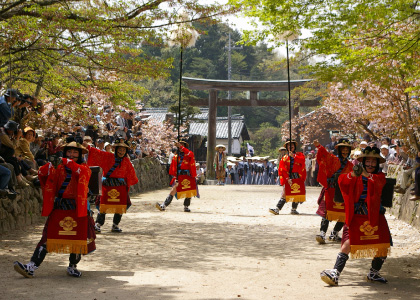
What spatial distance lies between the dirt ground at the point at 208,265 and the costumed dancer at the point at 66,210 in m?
0.34

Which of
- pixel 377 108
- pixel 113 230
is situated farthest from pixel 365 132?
pixel 113 230

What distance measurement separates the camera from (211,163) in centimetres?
3222

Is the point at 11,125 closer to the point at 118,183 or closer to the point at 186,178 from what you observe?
the point at 118,183

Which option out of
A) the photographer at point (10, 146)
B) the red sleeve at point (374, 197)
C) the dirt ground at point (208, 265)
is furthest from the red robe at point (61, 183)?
the photographer at point (10, 146)

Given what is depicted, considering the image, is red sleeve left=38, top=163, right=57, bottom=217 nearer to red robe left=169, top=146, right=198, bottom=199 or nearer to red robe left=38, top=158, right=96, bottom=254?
red robe left=38, top=158, right=96, bottom=254

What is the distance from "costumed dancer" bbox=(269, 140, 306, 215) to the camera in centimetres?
1415

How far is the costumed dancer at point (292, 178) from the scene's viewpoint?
14.1 metres

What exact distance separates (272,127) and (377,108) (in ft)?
100

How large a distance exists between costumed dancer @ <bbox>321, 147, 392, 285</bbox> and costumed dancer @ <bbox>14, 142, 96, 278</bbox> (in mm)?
2963

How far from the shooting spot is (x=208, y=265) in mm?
7770

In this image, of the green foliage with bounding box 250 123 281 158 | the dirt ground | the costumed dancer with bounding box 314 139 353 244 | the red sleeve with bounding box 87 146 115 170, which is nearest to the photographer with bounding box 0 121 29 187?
the dirt ground

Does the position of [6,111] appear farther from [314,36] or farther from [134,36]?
[314,36]

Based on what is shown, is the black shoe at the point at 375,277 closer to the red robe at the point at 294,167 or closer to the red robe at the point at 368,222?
the red robe at the point at 368,222

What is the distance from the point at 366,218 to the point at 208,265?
2.16 meters
